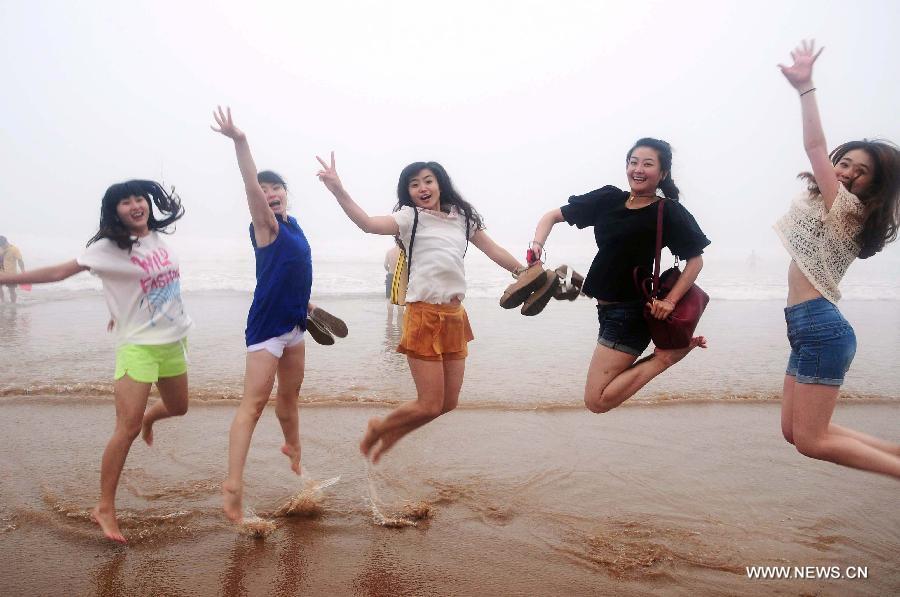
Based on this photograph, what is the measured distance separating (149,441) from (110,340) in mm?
5819

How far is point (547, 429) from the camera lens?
5.73 m

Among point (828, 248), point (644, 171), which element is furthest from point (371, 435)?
point (828, 248)

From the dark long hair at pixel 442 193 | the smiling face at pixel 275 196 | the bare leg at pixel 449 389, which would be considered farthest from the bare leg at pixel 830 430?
the smiling face at pixel 275 196

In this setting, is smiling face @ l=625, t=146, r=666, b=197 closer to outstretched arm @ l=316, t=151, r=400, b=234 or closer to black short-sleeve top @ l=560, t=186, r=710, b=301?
black short-sleeve top @ l=560, t=186, r=710, b=301

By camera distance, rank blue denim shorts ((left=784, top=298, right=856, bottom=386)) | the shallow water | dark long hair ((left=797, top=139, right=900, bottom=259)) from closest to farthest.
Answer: dark long hair ((left=797, top=139, right=900, bottom=259)) < blue denim shorts ((left=784, top=298, right=856, bottom=386)) < the shallow water

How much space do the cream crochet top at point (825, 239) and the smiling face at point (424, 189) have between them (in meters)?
2.12

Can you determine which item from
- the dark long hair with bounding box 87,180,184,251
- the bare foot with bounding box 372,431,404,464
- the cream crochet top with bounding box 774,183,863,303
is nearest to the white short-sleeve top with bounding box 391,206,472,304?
the bare foot with bounding box 372,431,404,464

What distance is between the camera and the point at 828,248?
351 centimetres

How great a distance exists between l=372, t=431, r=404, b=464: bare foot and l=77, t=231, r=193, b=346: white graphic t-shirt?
1.46 meters

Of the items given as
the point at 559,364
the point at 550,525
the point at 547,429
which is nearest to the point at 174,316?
the point at 550,525

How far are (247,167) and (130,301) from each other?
1.04 meters

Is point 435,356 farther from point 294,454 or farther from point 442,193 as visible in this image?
point 294,454

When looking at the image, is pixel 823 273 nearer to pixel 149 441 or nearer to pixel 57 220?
pixel 149 441

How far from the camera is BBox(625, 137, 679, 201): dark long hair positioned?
13.4 feet
